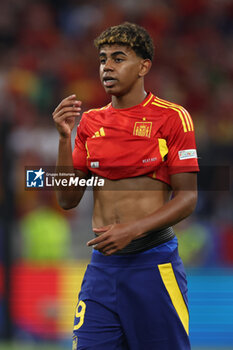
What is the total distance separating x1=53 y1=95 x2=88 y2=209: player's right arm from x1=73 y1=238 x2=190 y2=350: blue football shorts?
0.44 metres

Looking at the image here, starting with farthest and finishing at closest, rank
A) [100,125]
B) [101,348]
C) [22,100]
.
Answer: [22,100], [100,125], [101,348]

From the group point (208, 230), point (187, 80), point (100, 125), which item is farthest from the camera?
point (187, 80)

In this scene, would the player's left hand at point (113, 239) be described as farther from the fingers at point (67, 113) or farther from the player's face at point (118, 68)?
the player's face at point (118, 68)

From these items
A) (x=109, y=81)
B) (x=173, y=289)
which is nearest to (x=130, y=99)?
(x=109, y=81)

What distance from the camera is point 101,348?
3303mm

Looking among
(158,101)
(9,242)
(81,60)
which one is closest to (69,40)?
(81,60)

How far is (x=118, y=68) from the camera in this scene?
3.43 metres

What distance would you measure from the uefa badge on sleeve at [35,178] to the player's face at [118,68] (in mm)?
876

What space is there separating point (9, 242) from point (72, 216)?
108 cm

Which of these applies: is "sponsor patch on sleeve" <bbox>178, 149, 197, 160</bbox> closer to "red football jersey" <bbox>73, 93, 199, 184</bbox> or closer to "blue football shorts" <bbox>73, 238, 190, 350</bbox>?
"red football jersey" <bbox>73, 93, 199, 184</bbox>

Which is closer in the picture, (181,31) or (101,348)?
(101,348)

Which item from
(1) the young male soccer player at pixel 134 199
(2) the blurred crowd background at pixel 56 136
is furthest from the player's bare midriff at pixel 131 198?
(2) the blurred crowd background at pixel 56 136

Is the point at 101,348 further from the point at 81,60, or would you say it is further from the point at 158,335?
the point at 81,60

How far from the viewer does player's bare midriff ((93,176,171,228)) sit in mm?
3395
